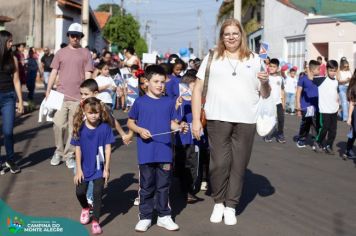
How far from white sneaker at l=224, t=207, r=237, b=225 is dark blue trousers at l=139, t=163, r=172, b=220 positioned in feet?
2.01

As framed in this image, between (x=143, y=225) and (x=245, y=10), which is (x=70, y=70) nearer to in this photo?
(x=143, y=225)

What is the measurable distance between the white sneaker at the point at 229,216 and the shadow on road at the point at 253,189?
44cm

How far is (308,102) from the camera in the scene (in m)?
11.6

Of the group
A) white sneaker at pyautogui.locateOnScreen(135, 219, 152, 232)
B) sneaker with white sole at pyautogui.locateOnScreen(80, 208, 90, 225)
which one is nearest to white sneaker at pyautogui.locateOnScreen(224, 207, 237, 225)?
white sneaker at pyautogui.locateOnScreen(135, 219, 152, 232)

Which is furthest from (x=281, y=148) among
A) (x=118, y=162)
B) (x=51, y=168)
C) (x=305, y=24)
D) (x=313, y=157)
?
(x=305, y=24)

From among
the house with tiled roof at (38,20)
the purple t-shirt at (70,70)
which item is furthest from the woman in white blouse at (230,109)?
the house with tiled roof at (38,20)

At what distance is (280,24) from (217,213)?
25540 mm

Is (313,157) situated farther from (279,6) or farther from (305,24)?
(279,6)

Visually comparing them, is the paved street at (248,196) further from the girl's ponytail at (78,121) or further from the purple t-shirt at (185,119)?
the girl's ponytail at (78,121)

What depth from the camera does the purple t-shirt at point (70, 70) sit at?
27.5ft

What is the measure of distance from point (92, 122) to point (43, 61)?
50.0 feet

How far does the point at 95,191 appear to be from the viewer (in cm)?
551

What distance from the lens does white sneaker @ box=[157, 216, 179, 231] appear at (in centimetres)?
556

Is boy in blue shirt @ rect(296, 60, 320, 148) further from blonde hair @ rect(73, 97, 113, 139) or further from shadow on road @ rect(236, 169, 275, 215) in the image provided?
blonde hair @ rect(73, 97, 113, 139)
